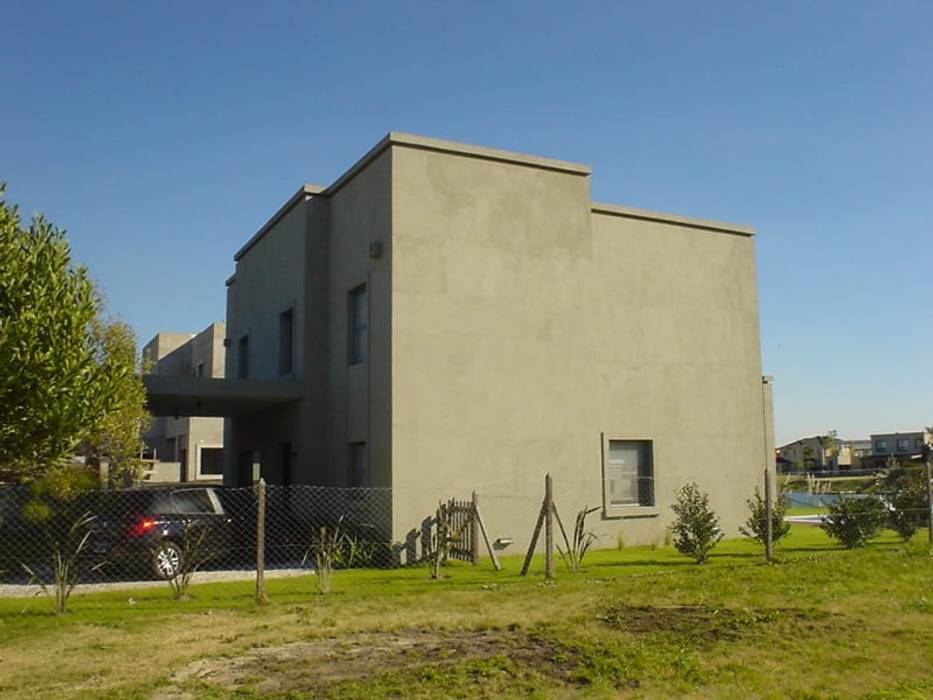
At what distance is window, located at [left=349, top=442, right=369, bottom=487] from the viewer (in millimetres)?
18094

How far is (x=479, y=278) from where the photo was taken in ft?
57.7

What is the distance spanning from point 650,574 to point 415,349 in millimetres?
5881

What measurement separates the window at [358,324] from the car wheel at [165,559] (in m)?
5.81

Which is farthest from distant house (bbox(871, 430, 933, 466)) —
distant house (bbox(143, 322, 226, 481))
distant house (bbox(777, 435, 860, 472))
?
distant house (bbox(143, 322, 226, 481))

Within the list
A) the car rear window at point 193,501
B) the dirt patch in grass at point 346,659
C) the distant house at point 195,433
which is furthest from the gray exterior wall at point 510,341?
the distant house at point 195,433

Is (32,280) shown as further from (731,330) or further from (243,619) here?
(731,330)

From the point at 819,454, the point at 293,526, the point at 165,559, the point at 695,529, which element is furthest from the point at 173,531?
the point at 819,454

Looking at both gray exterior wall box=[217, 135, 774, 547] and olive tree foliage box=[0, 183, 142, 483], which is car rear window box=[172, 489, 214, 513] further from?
olive tree foliage box=[0, 183, 142, 483]

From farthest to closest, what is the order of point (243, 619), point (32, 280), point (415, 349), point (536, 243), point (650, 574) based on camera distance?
point (536, 243) < point (415, 349) < point (650, 574) < point (243, 619) < point (32, 280)

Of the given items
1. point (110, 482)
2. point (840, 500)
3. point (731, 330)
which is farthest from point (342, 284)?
point (840, 500)

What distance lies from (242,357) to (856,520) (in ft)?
55.5

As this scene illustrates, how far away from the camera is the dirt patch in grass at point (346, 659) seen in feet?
24.4

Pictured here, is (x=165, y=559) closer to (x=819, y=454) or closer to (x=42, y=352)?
(x=42, y=352)

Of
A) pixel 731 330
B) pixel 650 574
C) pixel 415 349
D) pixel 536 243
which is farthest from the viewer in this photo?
pixel 731 330
